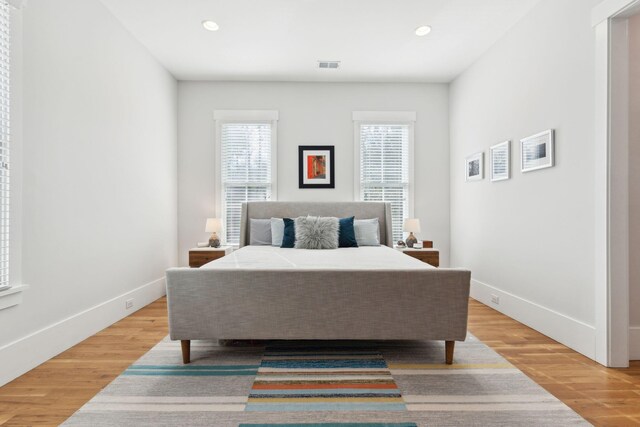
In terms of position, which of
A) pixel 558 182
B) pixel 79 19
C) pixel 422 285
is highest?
Answer: pixel 79 19

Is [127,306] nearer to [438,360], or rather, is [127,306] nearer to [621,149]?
[438,360]

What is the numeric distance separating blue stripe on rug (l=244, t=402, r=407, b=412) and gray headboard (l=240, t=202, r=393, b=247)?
3.08 metres

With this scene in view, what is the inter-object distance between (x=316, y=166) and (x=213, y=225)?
1.64 m

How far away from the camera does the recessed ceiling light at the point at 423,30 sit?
12.4ft

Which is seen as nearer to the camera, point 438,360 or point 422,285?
point 422,285

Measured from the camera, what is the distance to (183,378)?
2330 millimetres

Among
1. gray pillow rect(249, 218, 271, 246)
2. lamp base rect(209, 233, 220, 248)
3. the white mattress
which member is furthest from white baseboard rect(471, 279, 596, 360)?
lamp base rect(209, 233, 220, 248)

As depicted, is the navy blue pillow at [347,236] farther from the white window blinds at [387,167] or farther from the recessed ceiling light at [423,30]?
the recessed ceiling light at [423,30]

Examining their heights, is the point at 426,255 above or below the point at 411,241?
below

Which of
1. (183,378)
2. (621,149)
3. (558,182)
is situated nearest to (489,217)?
(558,182)

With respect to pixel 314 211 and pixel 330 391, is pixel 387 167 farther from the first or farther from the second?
pixel 330 391

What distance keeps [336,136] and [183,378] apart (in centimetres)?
385

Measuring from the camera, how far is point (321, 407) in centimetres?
198

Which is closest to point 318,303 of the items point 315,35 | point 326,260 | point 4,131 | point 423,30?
point 326,260
